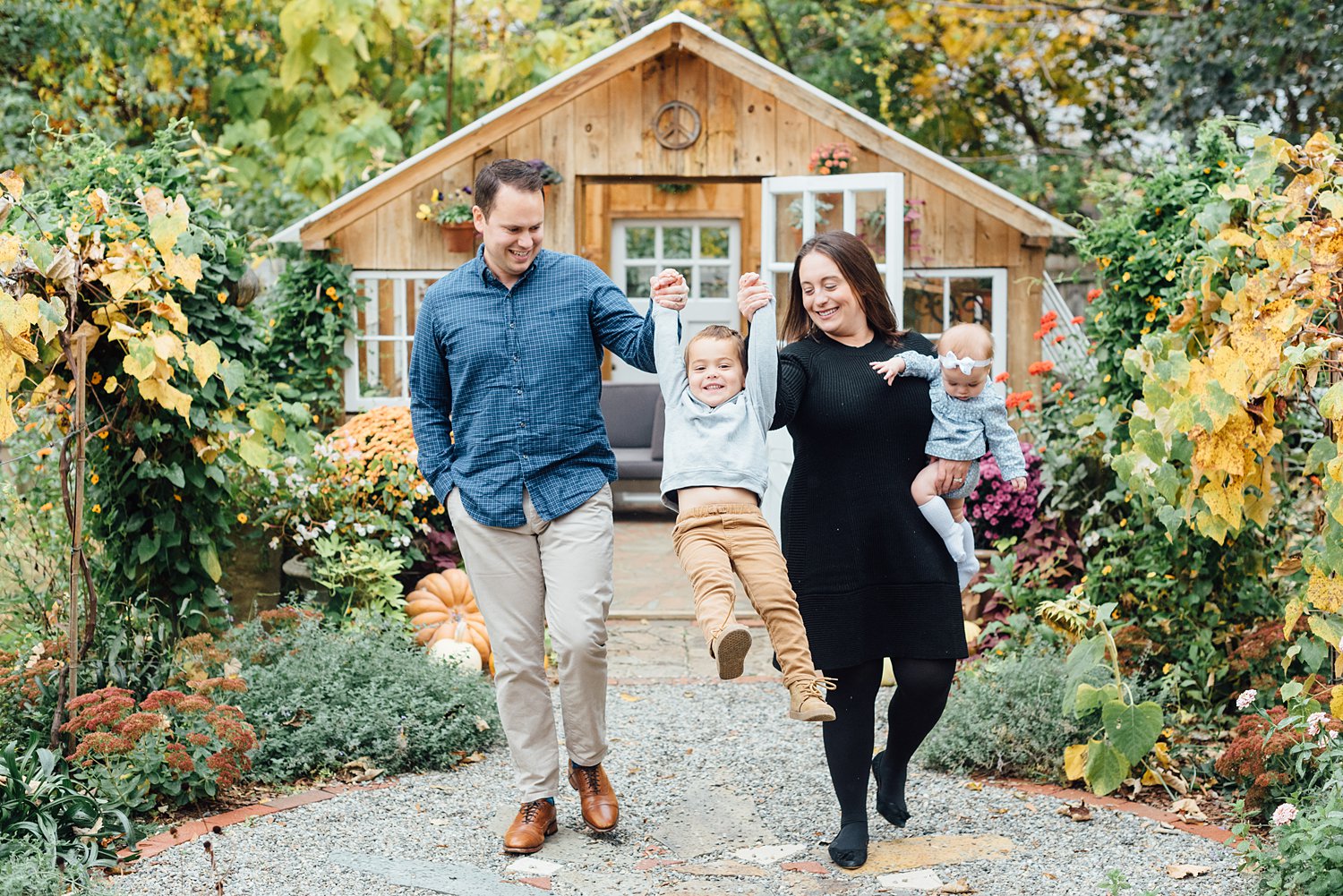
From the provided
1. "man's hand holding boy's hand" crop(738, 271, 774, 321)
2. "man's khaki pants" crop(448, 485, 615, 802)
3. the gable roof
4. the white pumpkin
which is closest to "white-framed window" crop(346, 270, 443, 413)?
the gable roof

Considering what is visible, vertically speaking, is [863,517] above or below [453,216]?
below

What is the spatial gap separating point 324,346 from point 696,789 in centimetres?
561

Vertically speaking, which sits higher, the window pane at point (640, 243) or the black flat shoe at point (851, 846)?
the window pane at point (640, 243)

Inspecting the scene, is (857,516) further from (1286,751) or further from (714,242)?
(714,242)

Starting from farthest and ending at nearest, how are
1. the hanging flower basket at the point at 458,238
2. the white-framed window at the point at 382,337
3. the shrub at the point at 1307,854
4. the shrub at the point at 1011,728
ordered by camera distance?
the white-framed window at the point at 382,337
the hanging flower basket at the point at 458,238
the shrub at the point at 1011,728
the shrub at the point at 1307,854

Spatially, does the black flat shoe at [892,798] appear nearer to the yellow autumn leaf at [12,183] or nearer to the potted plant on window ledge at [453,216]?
the yellow autumn leaf at [12,183]

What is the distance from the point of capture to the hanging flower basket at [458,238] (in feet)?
28.9

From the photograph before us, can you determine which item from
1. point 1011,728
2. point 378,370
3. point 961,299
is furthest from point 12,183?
point 961,299

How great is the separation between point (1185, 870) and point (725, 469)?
1.50 meters

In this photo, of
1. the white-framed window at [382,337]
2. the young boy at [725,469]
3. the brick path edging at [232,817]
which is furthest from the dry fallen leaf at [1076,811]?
the white-framed window at [382,337]

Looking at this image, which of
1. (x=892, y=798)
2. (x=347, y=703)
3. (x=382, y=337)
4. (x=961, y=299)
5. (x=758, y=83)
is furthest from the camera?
(x=382, y=337)

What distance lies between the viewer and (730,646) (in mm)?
3055

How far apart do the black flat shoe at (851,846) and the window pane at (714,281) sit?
347 inches

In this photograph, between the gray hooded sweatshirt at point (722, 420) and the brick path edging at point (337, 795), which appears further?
the brick path edging at point (337, 795)
